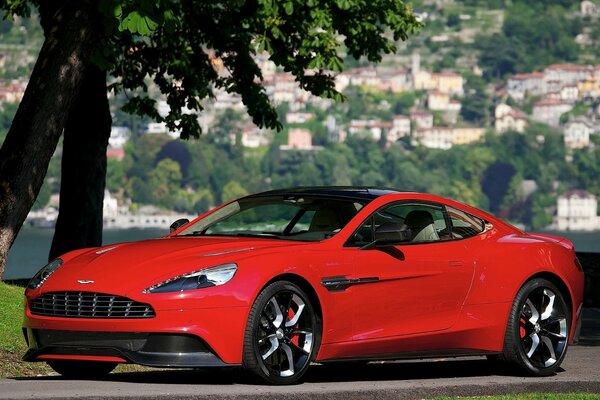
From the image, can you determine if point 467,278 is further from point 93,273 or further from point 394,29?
point 394,29

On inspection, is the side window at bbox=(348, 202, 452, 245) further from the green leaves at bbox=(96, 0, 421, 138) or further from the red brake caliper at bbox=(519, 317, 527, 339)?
the green leaves at bbox=(96, 0, 421, 138)

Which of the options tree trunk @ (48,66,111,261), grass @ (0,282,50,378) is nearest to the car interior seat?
grass @ (0,282,50,378)

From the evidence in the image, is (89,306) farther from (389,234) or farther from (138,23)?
(138,23)

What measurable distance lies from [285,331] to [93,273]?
1233 millimetres

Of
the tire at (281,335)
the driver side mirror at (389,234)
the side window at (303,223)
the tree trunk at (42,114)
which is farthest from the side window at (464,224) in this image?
the tree trunk at (42,114)

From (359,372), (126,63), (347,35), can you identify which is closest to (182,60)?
(126,63)

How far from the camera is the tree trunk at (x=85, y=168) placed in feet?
83.8

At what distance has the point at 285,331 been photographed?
373 inches

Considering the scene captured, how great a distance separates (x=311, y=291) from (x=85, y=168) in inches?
651

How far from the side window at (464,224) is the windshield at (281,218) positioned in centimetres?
89

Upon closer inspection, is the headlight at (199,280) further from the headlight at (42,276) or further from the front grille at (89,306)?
the headlight at (42,276)

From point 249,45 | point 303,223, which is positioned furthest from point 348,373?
point 249,45

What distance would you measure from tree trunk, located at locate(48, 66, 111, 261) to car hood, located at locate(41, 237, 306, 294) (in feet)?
51.3

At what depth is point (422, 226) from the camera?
35.4 ft
